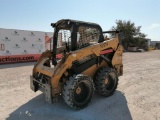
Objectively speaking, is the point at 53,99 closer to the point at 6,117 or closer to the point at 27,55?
the point at 6,117

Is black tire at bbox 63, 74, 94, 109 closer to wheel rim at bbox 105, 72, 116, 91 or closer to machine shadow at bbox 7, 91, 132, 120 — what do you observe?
machine shadow at bbox 7, 91, 132, 120

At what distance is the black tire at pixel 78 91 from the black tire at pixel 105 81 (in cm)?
52

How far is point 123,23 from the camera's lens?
33.1 meters

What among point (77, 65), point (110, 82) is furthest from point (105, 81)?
point (77, 65)

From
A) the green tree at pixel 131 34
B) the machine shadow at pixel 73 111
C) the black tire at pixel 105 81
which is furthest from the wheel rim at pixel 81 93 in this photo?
the green tree at pixel 131 34

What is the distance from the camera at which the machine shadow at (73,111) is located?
4223 millimetres

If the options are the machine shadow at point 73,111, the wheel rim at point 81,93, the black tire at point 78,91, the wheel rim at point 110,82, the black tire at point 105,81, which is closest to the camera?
the machine shadow at point 73,111

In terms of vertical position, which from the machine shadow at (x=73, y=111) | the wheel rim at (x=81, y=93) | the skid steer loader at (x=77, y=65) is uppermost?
the skid steer loader at (x=77, y=65)

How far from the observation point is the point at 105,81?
5457mm

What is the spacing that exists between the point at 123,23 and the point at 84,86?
3053 centimetres

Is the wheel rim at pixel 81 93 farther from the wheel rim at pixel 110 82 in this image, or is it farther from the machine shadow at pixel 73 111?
the wheel rim at pixel 110 82

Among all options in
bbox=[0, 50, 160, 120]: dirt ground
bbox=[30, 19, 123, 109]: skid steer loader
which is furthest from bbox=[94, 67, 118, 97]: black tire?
bbox=[0, 50, 160, 120]: dirt ground

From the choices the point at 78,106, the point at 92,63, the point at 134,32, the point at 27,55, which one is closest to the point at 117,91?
the point at 92,63

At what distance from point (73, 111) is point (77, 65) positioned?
1.33 meters
